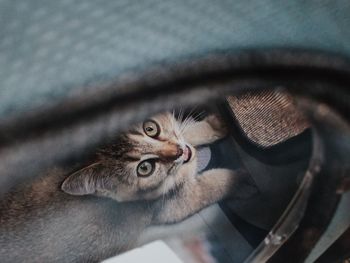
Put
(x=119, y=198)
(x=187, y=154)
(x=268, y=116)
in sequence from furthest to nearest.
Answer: (x=187, y=154), (x=119, y=198), (x=268, y=116)

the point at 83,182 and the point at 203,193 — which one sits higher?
the point at 83,182

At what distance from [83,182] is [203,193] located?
0.25 metres

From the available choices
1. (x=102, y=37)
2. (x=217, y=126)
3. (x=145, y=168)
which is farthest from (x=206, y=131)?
(x=102, y=37)

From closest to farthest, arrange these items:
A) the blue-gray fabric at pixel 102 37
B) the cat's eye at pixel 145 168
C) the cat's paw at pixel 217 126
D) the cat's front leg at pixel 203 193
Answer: the blue-gray fabric at pixel 102 37
the cat's paw at pixel 217 126
the cat's front leg at pixel 203 193
the cat's eye at pixel 145 168

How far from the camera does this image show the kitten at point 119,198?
668 mm

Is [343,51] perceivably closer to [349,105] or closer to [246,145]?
[349,105]

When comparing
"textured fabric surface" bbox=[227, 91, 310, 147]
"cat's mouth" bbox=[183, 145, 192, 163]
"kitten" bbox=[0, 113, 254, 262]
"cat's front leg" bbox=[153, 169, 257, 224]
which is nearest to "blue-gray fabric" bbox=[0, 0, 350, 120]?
"textured fabric surface" bbox=[227, 91, 310, 147]

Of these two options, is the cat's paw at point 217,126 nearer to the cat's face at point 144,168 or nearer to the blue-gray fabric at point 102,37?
the cat's face at point 144,168

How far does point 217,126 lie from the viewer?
0.71m

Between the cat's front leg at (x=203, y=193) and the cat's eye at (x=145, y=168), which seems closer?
the cat's front leg at (x=203, y=193)

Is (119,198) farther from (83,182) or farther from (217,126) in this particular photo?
(217,126)

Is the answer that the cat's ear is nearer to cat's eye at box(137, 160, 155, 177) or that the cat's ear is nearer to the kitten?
the kitten

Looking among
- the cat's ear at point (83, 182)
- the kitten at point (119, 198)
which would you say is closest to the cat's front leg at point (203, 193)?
the kitten at point (119, 198)

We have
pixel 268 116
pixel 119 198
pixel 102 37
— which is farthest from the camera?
pixel 119 198
